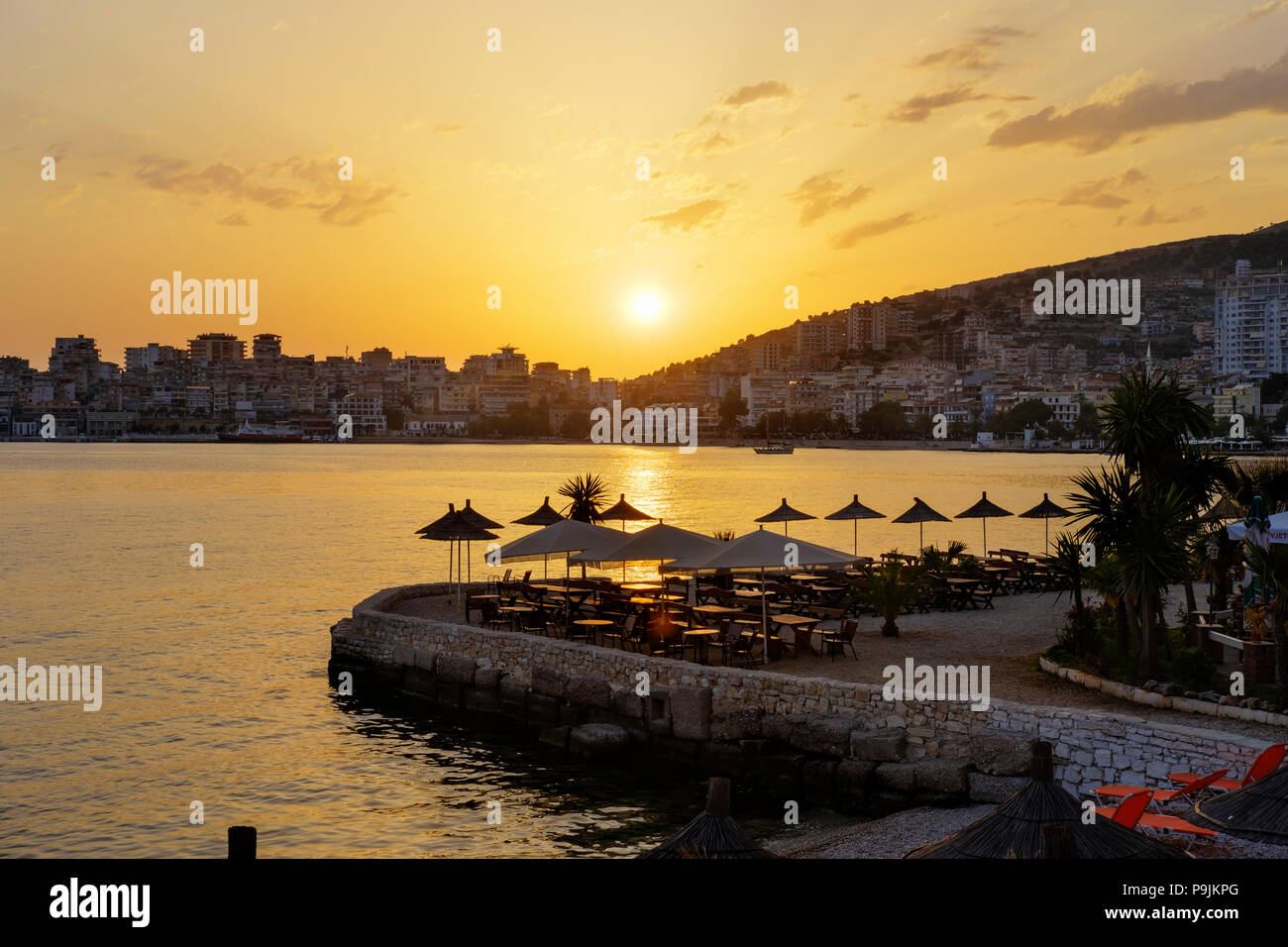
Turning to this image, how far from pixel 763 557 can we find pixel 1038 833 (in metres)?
9.93

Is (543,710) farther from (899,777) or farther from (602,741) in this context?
(899,777)

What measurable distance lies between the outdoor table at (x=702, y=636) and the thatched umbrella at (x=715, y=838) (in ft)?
34.4

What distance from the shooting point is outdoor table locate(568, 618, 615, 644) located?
17.5 m

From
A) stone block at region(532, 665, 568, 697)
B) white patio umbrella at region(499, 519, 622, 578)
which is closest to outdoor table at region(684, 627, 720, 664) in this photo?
stone block at region(532, 665, 568, 697)

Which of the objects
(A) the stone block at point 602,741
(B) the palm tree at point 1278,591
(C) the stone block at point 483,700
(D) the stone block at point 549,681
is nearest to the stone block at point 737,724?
(A) the stone block at point 602,741

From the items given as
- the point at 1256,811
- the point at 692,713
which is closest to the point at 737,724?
the point at 692,713

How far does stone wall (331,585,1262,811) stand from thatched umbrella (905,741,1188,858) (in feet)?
17.3

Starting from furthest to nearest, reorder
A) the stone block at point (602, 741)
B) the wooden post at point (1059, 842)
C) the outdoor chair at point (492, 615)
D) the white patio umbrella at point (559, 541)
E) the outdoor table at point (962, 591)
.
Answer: the outdoor table at point (962, 591) < the white patio umbrella at point (559, 541) < the outdoor chair at point (492, 615) < the stone block at point (602, 741) < the wooden post at point (1059, 842)

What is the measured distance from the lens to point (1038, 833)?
20.4 feet

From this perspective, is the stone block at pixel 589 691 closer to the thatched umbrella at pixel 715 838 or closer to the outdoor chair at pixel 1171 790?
the outdoor chair at pixel 1171 790

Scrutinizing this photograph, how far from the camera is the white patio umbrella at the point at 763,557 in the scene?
52.3 feet
